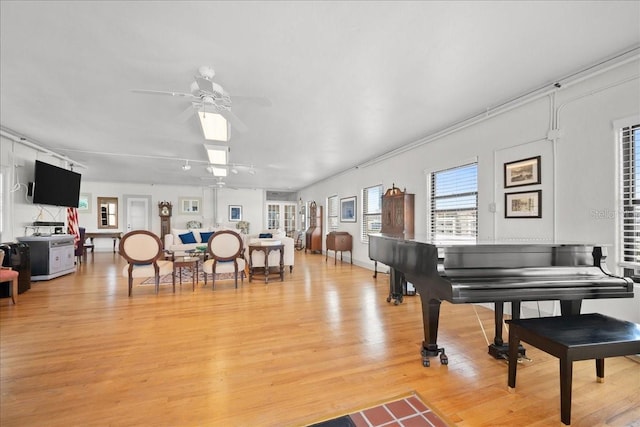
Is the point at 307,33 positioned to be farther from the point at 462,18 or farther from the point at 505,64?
the point at 505,64

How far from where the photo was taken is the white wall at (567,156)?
2484 millimetres

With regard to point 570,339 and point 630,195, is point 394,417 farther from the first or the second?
point 630,195

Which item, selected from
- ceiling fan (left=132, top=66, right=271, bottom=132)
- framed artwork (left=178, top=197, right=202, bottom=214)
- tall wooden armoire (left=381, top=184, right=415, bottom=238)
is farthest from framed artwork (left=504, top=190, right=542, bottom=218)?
framed artwork (left=178, top=197, right=202, bottom=214)

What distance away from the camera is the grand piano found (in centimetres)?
183

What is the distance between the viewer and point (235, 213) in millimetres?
11703

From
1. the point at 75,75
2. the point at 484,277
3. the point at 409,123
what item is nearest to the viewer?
the point at 484,277

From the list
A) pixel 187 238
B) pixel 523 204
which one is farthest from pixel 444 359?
pixel 187 238

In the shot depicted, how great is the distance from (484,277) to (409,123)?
280 centimetres

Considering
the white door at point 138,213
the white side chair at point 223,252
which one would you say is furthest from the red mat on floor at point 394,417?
the white door at point 138,213

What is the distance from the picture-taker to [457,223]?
423 cm

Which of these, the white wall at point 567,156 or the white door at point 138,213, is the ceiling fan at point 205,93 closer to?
the white wall at point 567,156

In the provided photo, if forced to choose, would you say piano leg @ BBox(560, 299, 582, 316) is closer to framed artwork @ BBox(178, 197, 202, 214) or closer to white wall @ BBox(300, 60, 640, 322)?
white wall @ BBox(300, 60, 640, 322)

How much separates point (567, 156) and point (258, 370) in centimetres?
365

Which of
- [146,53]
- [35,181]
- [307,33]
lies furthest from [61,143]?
[307,33]
